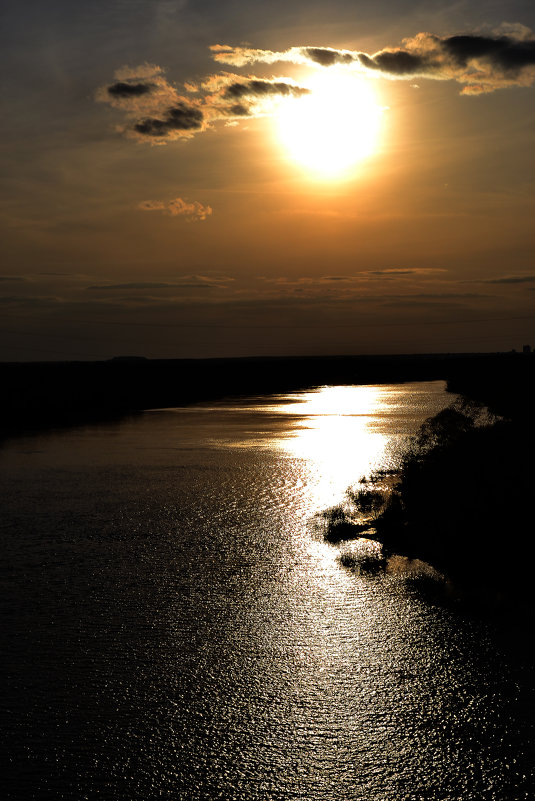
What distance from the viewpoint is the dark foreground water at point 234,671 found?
8.51 meters

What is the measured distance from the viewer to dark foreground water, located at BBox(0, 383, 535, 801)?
8.51m

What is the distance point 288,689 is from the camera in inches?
415

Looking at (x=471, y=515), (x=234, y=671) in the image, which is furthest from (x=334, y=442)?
(x=234, y=671)

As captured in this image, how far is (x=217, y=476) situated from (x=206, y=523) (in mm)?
7596

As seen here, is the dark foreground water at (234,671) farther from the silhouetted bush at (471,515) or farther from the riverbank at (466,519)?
the silhouetted bush at (471,515)

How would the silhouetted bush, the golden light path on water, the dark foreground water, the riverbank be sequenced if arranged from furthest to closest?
the golden light path on water → the silhouetted bush → the riverbank → the dark foreground water

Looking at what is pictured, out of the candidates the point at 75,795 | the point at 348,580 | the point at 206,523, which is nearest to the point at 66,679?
the point at 75,795

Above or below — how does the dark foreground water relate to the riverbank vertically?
below

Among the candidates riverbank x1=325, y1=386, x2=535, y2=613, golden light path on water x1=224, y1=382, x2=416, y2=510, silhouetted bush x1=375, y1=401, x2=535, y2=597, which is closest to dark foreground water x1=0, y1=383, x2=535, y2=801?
riverbank x1=325, y1=386, x2=535, y2=613

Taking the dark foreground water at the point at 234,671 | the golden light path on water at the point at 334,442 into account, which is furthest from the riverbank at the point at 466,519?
Answer: the golden light path on water at the point at 334,442

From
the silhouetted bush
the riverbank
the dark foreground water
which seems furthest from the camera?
the silhouetted bush

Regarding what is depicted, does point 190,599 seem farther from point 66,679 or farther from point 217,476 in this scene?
point 217,476

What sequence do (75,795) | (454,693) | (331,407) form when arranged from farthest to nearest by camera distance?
(331,407) < (454,693) < (75,795)

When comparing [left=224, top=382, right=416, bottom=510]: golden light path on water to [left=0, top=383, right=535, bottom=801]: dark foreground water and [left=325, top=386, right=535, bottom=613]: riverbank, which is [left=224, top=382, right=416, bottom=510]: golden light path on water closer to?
[left=325, top=386, right=535, bottom=613]: riverbank
